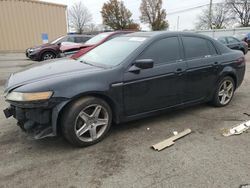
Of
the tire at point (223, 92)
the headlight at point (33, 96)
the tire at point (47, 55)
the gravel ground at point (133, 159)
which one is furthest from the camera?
the tire at point (47, 55)

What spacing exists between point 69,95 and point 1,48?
19.6 meters

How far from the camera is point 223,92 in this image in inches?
171

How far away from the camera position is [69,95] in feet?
8.68

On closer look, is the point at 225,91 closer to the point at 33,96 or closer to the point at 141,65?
the point at 141,65

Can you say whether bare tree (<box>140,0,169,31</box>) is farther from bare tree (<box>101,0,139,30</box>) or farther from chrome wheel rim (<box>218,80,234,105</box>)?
chrome wheel rim (<box>218,80,234,105</box>)

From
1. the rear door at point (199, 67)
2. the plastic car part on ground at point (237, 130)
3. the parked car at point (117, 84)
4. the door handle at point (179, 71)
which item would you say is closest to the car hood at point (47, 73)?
the parked car at point (117, 84)

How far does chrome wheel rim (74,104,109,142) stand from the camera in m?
2.84

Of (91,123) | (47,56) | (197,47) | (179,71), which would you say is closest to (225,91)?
(197,47)

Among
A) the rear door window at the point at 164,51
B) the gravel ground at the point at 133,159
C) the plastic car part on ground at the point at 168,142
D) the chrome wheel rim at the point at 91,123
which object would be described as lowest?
the gravel ground at the point at 133,159

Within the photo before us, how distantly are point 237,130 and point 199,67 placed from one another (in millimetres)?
1196

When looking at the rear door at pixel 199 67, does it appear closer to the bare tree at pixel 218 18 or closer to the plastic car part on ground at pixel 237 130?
the plastic car part on ground at pixel 237 130

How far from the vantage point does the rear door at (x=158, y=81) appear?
10.3 feet

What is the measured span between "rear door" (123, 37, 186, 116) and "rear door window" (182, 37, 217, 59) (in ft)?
0.66

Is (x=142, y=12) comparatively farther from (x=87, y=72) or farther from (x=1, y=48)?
(x=87, y=72)
